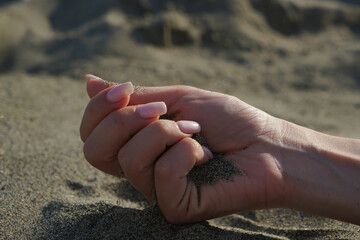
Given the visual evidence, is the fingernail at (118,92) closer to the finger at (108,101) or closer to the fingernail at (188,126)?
the finger at (108,101)

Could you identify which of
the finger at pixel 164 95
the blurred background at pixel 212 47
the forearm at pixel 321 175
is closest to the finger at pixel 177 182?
the finger at pixel 164 95

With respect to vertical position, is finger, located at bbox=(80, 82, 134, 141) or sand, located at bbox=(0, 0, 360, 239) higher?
finger, located at bbox=(80, 82, 134, 141)

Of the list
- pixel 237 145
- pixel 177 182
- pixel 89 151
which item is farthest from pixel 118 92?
pixel 237 145

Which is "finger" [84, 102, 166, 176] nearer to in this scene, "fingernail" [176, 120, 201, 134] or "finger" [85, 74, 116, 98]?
"fingernail" [176, 120, 201, 134]

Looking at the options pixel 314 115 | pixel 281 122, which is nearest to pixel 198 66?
pixel 314 115

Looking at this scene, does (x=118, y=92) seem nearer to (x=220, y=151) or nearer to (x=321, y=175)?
(x=220, y=151)

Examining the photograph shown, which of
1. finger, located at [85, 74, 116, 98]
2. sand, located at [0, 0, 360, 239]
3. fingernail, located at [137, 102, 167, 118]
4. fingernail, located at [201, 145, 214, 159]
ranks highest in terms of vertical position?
fingernail, located at [137, 102, 167, 118]

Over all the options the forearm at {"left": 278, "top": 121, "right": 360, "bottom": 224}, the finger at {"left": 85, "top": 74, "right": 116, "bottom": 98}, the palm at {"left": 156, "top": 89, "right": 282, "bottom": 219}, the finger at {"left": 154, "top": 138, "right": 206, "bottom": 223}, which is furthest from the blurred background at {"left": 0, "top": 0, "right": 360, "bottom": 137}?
the finger at {"left": 154, "top": 138, "right": 206, "bottom": 223}
